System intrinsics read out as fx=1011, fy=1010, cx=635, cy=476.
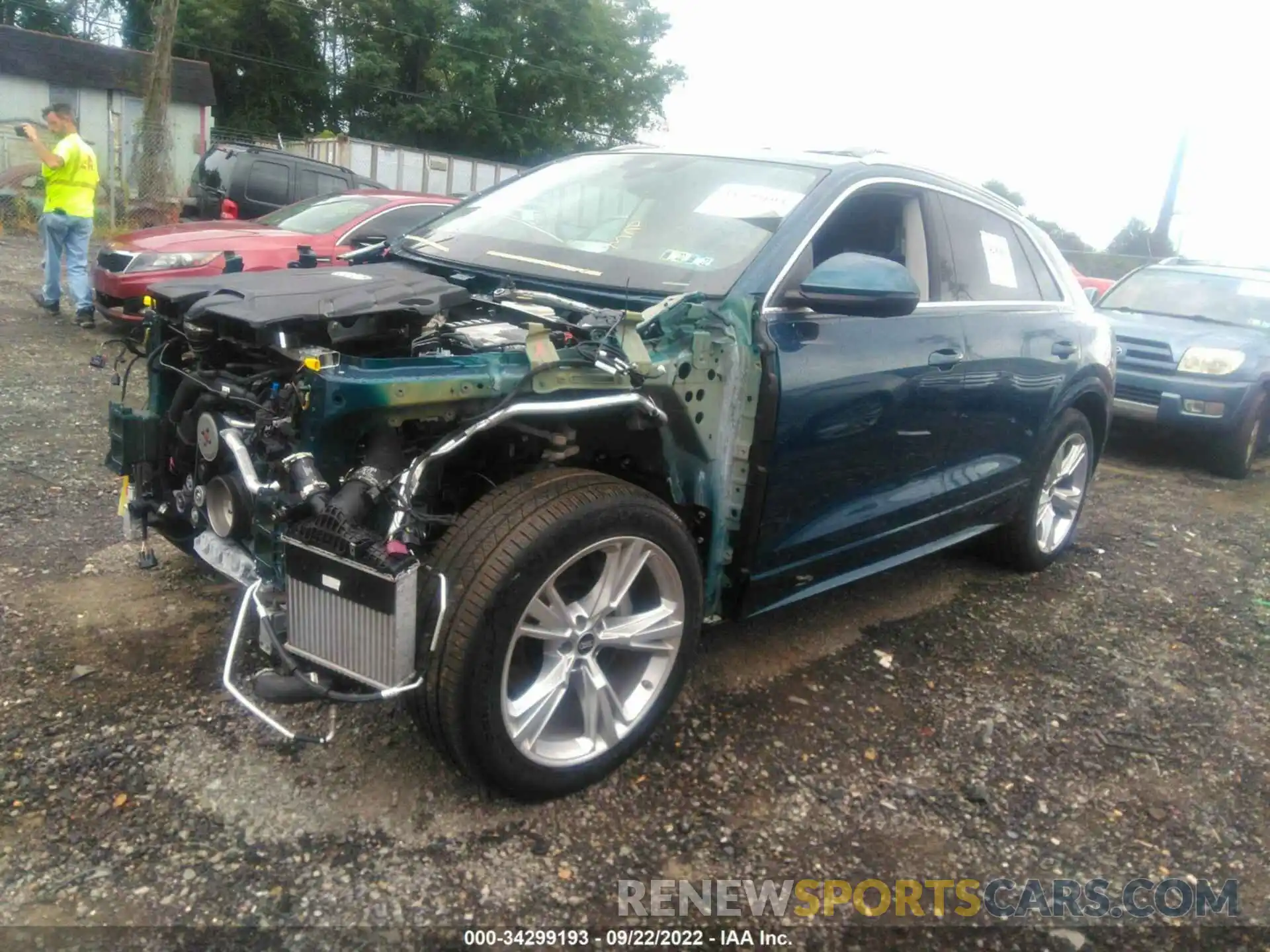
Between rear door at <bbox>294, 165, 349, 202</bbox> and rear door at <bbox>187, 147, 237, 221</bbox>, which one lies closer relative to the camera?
rear door at <bbox>187, 147, 237, 221</bbox>

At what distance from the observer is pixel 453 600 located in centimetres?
231

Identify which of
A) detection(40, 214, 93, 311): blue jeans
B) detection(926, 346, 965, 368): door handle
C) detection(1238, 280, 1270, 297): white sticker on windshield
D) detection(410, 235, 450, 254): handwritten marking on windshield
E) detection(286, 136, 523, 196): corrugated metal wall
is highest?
detection(286, 136, 523, 196): corrugated metal wall

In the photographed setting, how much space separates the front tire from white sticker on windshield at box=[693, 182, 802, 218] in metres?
1.16

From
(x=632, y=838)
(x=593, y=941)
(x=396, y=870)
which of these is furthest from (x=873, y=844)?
(x=396, y=870)

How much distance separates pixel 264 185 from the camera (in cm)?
1276

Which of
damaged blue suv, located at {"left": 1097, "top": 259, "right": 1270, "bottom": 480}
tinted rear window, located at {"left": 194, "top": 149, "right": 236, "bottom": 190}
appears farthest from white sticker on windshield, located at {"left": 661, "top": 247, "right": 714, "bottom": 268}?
tinted rear window, located at {"left": 194, "top": 149, "right": 236, "bottom": 190}

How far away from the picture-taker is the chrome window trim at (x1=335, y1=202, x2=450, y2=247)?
27.2ft

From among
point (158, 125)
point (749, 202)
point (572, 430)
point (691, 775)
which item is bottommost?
point (691, 775)

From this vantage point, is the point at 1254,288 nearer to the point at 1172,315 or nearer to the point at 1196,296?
the point at 1196,296

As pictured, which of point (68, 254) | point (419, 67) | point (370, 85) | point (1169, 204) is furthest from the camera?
point (419, 67)

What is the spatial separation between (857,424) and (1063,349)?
170 cm

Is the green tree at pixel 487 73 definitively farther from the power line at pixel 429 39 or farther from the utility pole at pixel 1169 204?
the utility pole at pixel 1169 204

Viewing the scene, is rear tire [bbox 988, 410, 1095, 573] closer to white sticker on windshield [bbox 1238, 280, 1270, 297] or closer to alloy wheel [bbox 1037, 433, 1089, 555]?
alloy wheel [bbox 1037, 433, 1089, 555]

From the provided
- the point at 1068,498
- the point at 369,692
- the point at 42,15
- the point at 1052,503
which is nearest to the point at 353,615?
the point at 369,692
